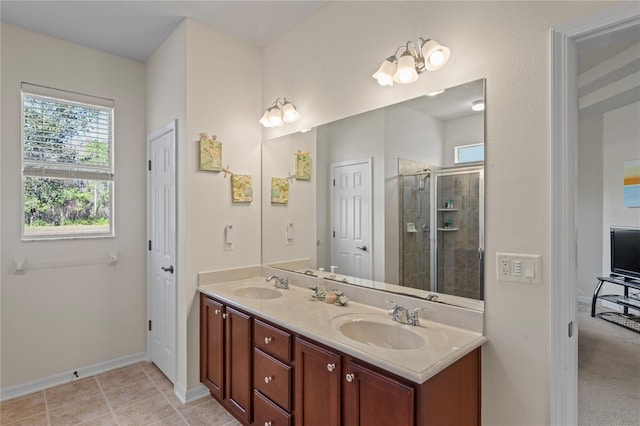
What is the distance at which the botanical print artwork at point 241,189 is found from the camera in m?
2.71

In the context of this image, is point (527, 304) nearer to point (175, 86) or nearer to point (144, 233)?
→ point (175, 86)

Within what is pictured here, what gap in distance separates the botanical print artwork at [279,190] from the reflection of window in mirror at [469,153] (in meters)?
1.46

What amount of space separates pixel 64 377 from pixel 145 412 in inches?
39.9

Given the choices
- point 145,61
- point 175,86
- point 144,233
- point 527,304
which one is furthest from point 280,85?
point 527,304

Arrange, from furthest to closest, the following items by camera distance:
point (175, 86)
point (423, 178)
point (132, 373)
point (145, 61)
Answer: point (145, 61) < point (132, 373) < point (175, 86) < point (423, 178)

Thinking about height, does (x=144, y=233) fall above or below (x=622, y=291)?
above

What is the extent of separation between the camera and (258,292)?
2559 millimetres

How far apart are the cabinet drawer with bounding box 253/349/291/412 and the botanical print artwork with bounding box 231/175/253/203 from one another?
127cm

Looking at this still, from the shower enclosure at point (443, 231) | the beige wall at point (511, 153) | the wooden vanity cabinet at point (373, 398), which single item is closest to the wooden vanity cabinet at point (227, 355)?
the wooden vanity cabinet at point (373, 398)

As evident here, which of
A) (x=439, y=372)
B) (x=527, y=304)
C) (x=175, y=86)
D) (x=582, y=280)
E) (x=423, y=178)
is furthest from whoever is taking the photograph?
(x=582, y=280)

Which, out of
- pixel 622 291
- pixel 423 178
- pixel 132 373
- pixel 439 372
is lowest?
pixel 132 373

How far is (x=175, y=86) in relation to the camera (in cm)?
263

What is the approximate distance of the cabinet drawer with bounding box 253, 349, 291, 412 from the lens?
173 cm

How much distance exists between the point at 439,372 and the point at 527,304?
0.50 meters
